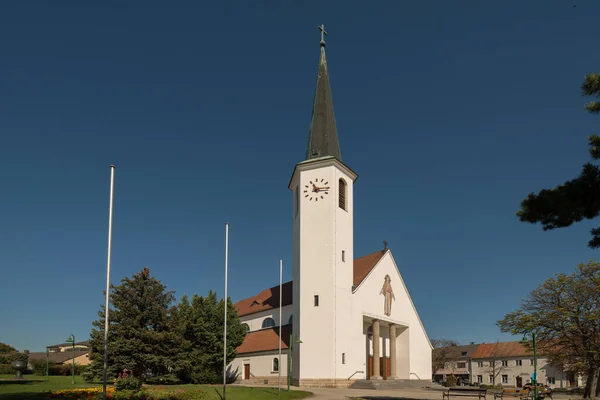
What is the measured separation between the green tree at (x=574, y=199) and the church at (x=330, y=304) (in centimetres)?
2222

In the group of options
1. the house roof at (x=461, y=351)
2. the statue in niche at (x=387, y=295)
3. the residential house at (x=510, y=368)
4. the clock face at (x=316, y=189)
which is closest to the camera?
the clock face at (x=316, y=189)

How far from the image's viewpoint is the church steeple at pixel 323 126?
140 feet

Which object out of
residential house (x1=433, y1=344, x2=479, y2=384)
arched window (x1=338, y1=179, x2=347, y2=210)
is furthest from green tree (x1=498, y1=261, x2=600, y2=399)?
residential house (x1=433, y1=344, x2=479, y2=384)

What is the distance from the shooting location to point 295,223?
42.2 m

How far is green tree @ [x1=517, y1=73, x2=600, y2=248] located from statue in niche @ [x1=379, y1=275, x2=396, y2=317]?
28.8 metres

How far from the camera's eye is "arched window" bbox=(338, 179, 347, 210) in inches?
1623

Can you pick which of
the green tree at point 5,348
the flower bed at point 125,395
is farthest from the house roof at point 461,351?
the flower bed at point 125,395

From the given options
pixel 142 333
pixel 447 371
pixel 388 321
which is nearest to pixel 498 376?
pixel 447 371

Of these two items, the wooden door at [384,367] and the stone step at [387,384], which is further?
the wooden door at [384,367]

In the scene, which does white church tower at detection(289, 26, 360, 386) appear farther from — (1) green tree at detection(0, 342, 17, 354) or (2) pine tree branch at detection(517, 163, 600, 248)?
(1) green tree at detection(0, 342, 17, 354)

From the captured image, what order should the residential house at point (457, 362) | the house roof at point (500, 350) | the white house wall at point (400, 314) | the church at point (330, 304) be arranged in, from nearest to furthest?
the church at point (330, 304) < the white house wall at point (400, 314) < the house roof at point (500, 350) < the residential house at point (457, 362)

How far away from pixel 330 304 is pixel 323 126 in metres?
15.4

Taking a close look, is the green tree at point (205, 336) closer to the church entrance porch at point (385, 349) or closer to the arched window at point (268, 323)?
the arched window at point (268, 323)

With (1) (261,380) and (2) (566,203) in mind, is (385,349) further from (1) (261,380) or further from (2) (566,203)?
(2) (566,203)
